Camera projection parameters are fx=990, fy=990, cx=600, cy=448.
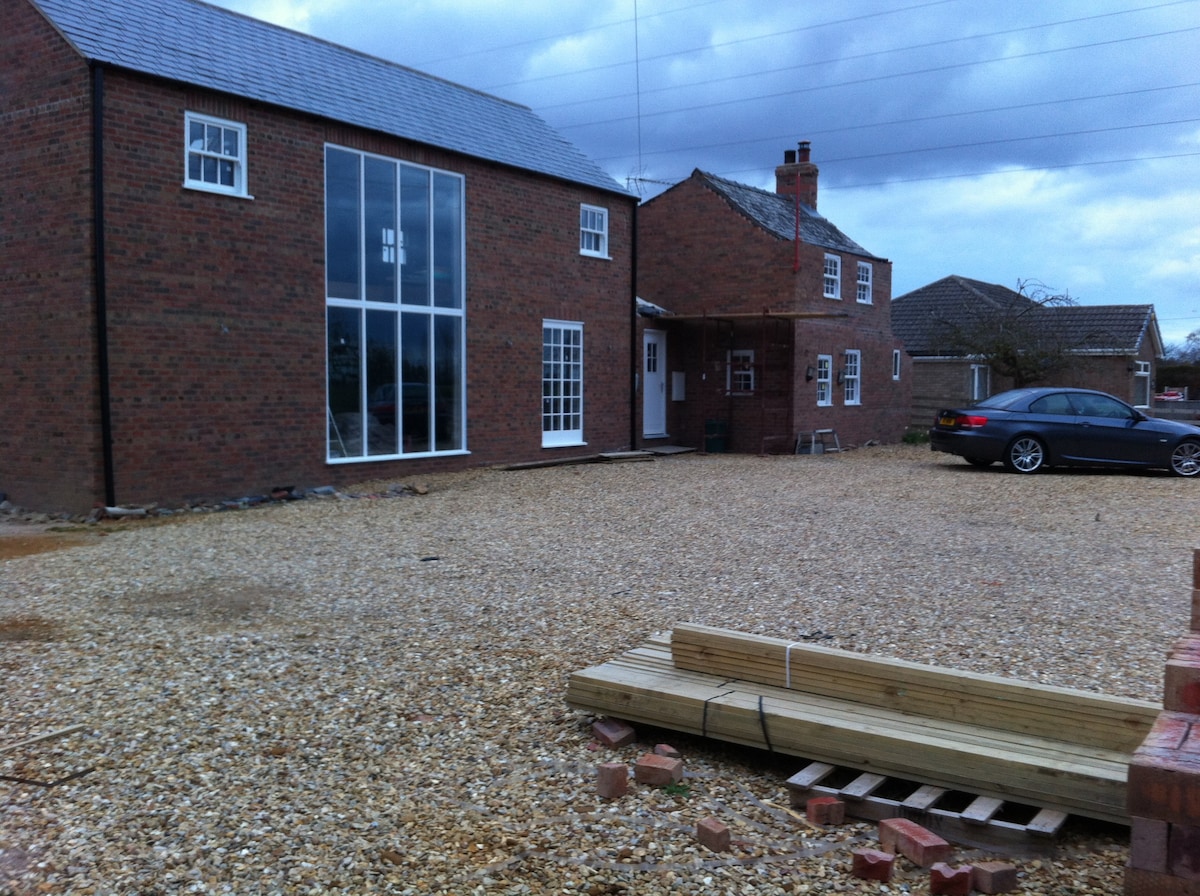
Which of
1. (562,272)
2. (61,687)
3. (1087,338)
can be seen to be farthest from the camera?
(1087,338)

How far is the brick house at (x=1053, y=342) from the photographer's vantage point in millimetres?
30266

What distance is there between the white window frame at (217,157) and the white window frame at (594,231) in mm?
7700

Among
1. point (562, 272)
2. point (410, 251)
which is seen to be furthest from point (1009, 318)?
point (410, 251)

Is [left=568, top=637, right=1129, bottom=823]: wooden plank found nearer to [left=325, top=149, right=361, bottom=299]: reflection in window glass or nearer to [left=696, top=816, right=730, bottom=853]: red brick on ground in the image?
[left=696, top=816, right=730, bottom=853]: red brick on ground

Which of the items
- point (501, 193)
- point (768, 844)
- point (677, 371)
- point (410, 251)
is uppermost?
point (501, 193)

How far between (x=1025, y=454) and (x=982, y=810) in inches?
576

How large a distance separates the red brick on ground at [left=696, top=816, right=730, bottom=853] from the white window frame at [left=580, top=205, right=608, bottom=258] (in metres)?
16.8

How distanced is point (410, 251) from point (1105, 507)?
10950 millimetres

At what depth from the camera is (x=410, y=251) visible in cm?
1608

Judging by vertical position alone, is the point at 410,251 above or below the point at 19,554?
above

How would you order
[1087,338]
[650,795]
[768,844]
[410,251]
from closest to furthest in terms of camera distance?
[768,844]
[650,795]
[410,251]
[1087,338]

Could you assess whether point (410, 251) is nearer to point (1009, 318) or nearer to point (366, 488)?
point (366, 488)

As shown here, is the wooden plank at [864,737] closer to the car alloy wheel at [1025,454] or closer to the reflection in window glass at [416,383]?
the reflection in window glass at [416,383]

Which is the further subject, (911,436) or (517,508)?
(911,436)
